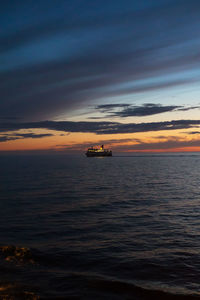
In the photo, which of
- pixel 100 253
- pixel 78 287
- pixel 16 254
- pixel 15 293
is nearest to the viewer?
pixel 15 293

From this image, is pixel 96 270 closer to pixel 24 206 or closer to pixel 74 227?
pixel 74 227

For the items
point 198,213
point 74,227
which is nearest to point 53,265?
point 74,227

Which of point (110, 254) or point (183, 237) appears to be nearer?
point (110, 254)

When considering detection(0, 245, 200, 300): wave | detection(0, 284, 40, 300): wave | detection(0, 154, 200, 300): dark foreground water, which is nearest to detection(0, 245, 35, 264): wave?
detection(0, 154, 200, 300): dark foreground water

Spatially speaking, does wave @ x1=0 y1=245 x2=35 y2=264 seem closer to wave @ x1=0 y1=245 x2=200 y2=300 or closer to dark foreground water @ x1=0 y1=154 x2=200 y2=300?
dark foreground water @ x1=0 y1=154 x2=200 y2=300

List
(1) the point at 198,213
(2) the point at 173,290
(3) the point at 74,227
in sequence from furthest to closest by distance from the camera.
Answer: (1) the point at 198,213 → (3) the point at 74,227 → (2) the point at 173,290

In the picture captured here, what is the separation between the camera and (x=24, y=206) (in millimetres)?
27016

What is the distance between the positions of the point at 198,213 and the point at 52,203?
1554 centimetres

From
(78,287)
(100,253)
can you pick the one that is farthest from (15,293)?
(100,253)

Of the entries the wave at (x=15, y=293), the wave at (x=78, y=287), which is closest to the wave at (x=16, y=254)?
the wave at (x=78, y=287)

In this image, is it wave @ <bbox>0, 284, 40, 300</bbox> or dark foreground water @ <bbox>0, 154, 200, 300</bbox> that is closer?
wave @ <bbox>0, 284, 40, 300</bbox>

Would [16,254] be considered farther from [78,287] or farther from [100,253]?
[78,287]

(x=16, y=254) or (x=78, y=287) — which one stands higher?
(x=78, y=287)

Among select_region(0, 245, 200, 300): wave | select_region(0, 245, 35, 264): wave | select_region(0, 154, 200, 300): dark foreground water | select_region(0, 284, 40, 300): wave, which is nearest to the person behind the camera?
select_region(0, 284, 40, 300): wave
